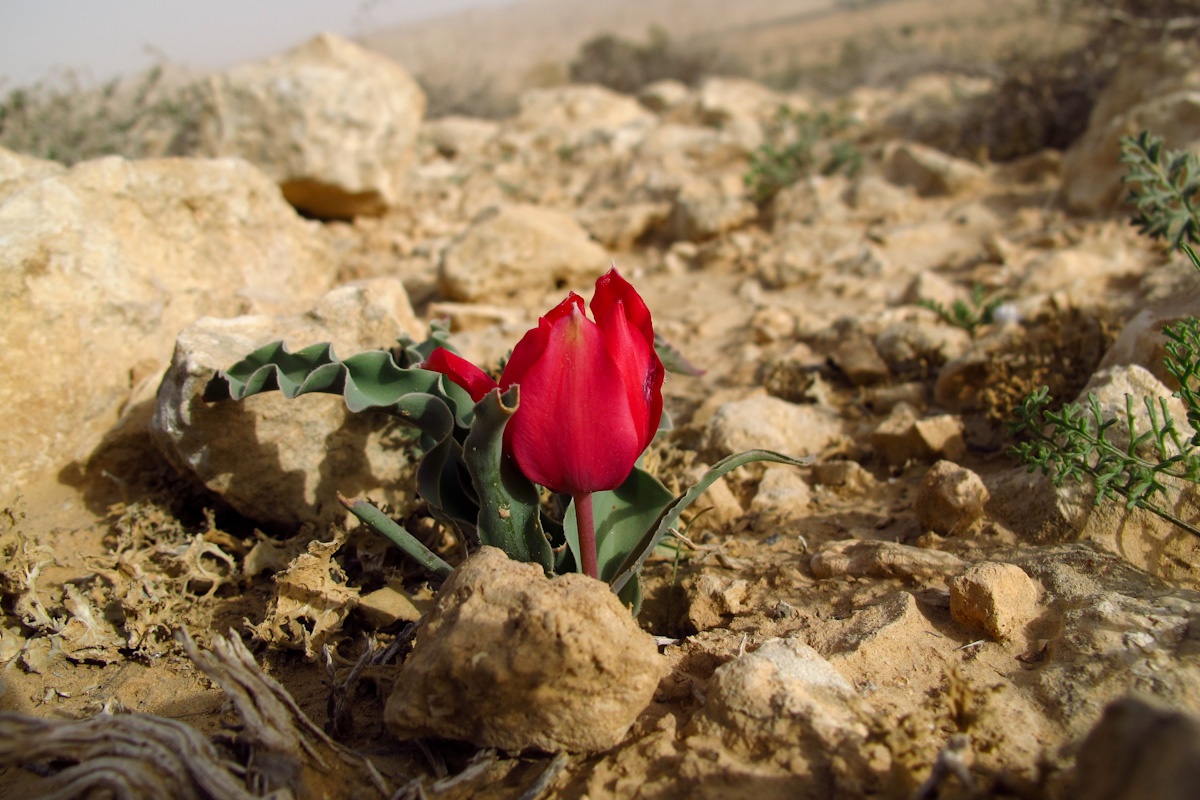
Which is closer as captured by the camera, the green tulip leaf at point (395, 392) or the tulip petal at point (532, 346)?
the tulip petal at point (532, 346)

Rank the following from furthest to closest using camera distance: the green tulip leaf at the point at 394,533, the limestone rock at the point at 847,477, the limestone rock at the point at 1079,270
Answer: the limestone rock at the point at 1079,270, the limestone rock at the point at 847,477, the green tulip leaf at the point at 394,533

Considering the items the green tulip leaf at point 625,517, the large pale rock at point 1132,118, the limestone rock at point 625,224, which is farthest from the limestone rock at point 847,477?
the limestone rock at point 625,224

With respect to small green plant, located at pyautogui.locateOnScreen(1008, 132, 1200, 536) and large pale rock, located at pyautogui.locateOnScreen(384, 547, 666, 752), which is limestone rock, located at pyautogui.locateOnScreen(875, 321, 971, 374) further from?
large pale rock, located at pyautogui.locateOnScreen(384, 547, 666, 752)

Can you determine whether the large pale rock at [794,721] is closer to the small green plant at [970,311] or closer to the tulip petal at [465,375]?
the tulip petal at [465,375]

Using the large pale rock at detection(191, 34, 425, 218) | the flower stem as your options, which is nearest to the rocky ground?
the flower stem

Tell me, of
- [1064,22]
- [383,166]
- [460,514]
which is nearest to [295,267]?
[383,166]

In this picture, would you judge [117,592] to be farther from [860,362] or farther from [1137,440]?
[860,362]
